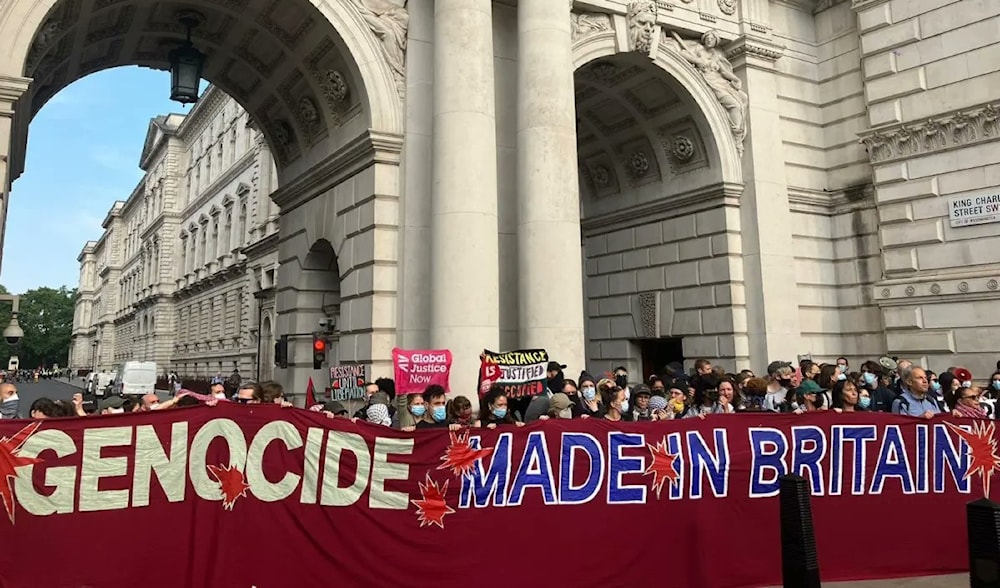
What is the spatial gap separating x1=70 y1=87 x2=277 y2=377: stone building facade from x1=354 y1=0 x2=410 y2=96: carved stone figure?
27314mm

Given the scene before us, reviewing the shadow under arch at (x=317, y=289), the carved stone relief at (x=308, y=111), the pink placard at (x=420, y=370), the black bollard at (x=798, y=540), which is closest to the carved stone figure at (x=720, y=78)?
the carved stone relief at (x=308, y=111)

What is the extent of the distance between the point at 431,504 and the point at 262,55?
12892 millimetres

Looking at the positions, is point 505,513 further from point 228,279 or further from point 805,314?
point 228,279

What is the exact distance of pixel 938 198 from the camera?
1748 centimetres

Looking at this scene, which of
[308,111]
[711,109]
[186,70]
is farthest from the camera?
[711,109]

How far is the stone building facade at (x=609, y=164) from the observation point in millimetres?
13555

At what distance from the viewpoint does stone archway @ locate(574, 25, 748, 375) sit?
17984mm

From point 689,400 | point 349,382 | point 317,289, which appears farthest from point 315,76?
point 689,400

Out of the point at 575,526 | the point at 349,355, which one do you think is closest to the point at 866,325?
the point at 349,355

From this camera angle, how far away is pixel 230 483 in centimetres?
612

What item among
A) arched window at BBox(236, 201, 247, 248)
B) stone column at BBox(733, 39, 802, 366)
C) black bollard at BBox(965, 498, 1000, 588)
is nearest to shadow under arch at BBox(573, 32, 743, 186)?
stone column at BBox(733, 39, 802, 366)

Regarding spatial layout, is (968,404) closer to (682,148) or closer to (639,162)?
(682,148)

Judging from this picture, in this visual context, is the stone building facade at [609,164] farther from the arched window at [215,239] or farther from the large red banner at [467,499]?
the arched window at [215,239]

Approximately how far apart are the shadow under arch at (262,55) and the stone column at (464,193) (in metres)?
1.38
